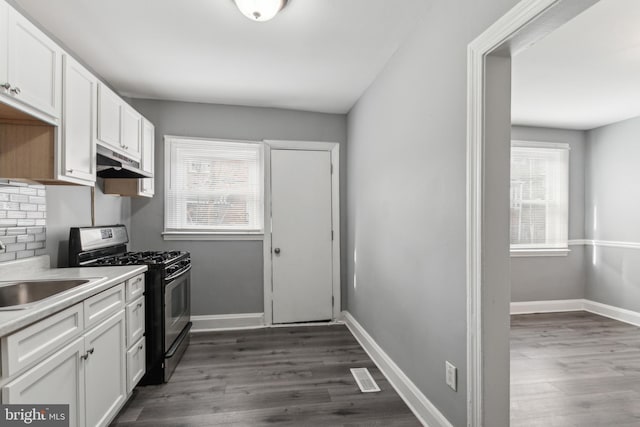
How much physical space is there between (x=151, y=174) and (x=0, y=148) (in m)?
1.48

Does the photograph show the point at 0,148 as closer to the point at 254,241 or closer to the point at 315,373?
the point at 254,241

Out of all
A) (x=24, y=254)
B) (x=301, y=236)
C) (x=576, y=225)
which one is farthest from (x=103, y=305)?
(x=576, y=225)

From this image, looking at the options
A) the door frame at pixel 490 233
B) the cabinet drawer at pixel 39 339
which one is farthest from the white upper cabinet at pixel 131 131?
the door frame at pixel 490 233

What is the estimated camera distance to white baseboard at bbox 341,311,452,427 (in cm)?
185

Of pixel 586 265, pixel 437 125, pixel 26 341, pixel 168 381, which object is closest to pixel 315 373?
pixel 168 381

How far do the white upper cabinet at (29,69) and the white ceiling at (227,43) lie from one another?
1.68 ft

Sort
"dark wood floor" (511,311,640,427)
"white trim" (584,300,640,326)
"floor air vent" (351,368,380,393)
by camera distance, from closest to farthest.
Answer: "dark wood floor" (511,311,640,427), "floor air vent" (351,368,380,393), "white trim" (584,300,640,326)

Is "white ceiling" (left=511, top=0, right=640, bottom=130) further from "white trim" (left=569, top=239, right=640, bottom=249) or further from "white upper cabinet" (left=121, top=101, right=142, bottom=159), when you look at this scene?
"white upper cabinet" (left=121, top=101, right=142, bottom=159)

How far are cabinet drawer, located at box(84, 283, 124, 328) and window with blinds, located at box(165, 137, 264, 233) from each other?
159cm

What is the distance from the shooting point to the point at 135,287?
86.1 inches

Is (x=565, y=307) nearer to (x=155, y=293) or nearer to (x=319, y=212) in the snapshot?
(x=319, y=212)

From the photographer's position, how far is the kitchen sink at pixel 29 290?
1.64m

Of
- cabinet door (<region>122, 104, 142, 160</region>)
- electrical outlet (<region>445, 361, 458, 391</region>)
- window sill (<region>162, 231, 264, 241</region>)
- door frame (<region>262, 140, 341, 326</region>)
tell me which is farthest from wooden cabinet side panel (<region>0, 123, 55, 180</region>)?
electrical outlet (<region>445, 361, 458, 391</region>)

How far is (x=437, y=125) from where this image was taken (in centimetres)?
182
